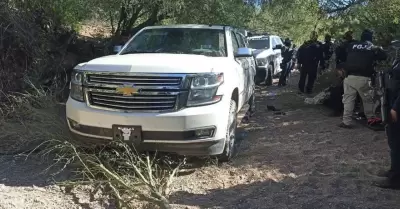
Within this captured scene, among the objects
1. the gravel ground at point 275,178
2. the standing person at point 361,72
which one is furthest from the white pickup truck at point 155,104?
the standing person at point 361,72

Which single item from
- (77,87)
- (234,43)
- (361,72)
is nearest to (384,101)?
(361,72)

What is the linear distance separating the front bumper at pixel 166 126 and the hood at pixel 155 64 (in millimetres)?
405

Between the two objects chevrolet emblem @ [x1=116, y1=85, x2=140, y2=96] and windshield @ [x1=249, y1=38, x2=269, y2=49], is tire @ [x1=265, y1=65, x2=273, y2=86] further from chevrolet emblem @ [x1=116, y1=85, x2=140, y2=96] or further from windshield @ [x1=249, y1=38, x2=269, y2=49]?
chevrolet emblem @ [x1=116, y1=85, x2=140, y2=96]

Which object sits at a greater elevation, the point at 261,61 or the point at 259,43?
the point at 259,43

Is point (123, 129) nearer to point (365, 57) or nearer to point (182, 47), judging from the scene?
point (182, 47)

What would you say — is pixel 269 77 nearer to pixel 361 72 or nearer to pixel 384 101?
pixel 361 72

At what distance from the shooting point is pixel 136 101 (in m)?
4.41

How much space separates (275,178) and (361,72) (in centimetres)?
307

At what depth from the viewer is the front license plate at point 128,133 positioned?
4316mm

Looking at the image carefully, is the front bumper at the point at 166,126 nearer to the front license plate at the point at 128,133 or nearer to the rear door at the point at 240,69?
the front license plate at the point at 128,133

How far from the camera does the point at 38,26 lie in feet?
27.9

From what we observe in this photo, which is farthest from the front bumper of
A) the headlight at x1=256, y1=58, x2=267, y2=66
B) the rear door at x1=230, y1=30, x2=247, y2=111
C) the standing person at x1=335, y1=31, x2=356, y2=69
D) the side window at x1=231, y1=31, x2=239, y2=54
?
the headlight at x1=256, y1=58, x2=267, y2=66

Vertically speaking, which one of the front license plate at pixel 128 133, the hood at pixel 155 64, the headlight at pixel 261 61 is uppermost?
the hood at pixel 155 64

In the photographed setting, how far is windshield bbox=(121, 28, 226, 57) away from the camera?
5.71m
